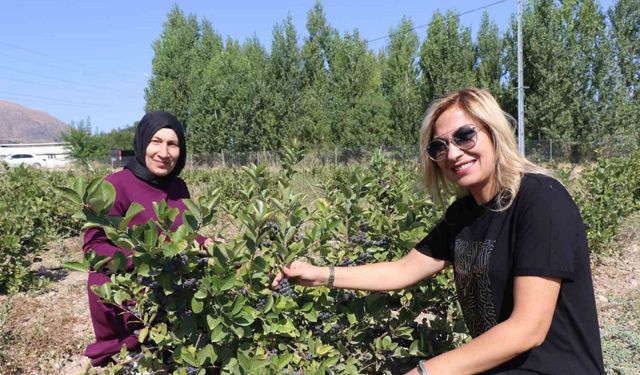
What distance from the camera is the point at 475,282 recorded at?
1.59 m

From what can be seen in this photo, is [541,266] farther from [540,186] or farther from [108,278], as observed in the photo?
[108,278]

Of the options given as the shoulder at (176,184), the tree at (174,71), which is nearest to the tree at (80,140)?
the tree at (174,71)

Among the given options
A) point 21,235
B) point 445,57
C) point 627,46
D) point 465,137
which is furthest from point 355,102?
point 465,137

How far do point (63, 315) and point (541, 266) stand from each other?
12.9 feet

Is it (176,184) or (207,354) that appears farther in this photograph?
Result: (176,184)

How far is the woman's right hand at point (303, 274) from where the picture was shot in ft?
5.33

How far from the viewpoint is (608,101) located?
21.3 m

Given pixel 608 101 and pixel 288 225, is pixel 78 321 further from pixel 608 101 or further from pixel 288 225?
pixel 608 101

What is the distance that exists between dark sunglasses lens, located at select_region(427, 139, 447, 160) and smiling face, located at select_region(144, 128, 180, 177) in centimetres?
113

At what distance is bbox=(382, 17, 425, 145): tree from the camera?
2362cm

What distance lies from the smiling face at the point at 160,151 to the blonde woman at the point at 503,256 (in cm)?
88

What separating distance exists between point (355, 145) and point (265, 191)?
886 inches

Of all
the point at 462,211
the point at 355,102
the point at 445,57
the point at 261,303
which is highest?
the point at 445,57

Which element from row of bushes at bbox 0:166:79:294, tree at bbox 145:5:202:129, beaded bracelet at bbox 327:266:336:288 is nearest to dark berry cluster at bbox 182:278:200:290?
beaded bracelet at bbox 327:266:336:288
